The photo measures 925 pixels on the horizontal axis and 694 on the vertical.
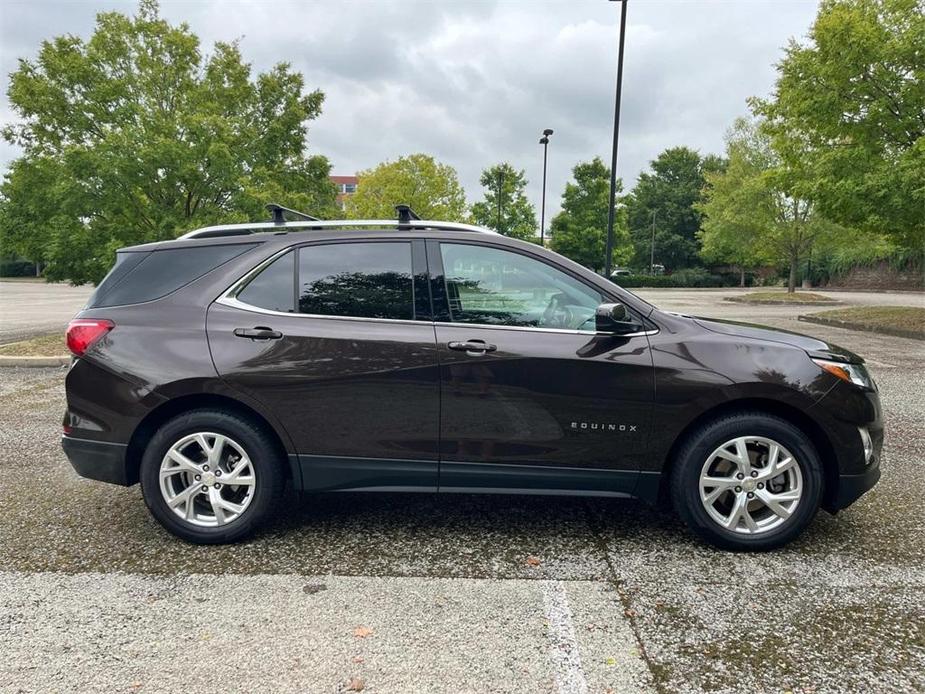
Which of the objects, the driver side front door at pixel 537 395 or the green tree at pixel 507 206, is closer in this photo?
the driver side front door at pixel 537 395

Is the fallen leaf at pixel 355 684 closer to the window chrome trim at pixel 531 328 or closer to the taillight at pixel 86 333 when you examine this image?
the window chrome trim at pixel 531 328

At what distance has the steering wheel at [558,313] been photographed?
10.8 ft

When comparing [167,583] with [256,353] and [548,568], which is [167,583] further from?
[548,568]

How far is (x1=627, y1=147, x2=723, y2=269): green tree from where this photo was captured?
6531cm

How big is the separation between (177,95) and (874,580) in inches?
493

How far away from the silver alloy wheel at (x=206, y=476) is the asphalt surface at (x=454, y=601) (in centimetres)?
21

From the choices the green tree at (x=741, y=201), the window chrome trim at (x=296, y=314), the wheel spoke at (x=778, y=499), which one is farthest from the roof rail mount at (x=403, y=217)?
the green tree at (x=741, y=201)

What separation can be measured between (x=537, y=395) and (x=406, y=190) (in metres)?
31.5

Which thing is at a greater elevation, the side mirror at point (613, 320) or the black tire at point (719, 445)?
the side mirror at point (613, 320)

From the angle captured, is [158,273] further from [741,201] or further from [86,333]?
[741,201]

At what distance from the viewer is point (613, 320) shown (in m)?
3.13

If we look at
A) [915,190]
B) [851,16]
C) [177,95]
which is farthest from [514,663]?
[851,16]

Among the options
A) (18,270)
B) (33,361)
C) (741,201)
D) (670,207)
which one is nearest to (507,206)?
(741,201)

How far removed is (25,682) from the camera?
219 cm
